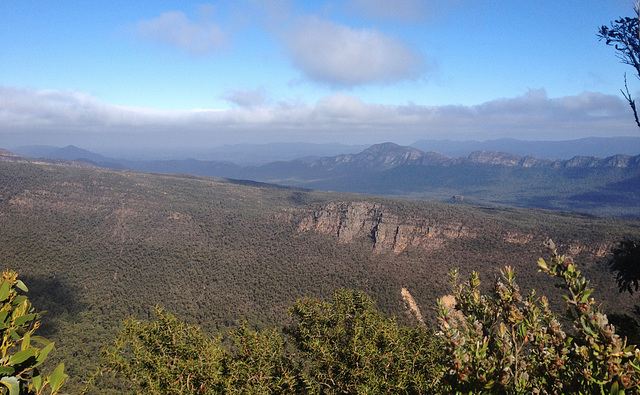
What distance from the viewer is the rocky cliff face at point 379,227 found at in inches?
2416

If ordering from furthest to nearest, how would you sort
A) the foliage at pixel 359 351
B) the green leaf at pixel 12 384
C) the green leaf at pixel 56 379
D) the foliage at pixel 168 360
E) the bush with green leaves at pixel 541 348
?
the foliage at pixel 168 360 < the foliage at pixel 359 351 < the bush with green leaves at pixel 541 348 < the green leaf at pixel 56 379 < the green leaf at pixel 12 384

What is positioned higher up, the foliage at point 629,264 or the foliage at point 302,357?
the foliage at point 629,264

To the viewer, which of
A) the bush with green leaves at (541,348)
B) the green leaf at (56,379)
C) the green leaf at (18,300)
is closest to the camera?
the green leaf at (56,379)

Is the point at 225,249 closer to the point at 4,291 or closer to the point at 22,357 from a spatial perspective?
the point at 4,291

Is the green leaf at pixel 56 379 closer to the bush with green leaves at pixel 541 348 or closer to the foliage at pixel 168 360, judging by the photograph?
the bush with green leaves at pixel 541 348

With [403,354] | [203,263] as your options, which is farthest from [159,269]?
[403,354]

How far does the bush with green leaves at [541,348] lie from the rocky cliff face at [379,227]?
5876 cm

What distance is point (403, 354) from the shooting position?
8.80 metres

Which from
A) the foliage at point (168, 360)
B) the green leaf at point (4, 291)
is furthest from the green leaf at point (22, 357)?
the foliage at point (168, 360)

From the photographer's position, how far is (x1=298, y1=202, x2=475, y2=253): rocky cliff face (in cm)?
6138

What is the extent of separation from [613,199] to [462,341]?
699ft

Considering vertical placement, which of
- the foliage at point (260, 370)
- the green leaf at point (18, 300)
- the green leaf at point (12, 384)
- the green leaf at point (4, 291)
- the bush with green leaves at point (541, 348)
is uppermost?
the green leaf at point (4, 291)

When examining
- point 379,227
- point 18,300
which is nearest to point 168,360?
point 18,300

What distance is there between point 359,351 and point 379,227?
Answer: 193 ft
